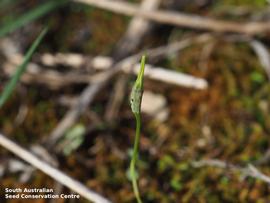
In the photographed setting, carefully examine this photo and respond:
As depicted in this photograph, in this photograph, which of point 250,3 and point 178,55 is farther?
point 250,3

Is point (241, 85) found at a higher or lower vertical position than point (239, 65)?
lower

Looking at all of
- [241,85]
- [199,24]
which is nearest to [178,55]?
[199,24]

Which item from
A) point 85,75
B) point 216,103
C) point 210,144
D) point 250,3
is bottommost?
point 210,144

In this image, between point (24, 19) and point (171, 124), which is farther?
point (171, 124)

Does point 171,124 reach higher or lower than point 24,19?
lower

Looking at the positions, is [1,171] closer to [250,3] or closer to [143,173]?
[143,173]

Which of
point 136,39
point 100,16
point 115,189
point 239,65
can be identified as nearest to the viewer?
point 115,189

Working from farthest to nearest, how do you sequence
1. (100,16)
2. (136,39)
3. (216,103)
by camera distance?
(100,16) → (136,39) → (216,103)
